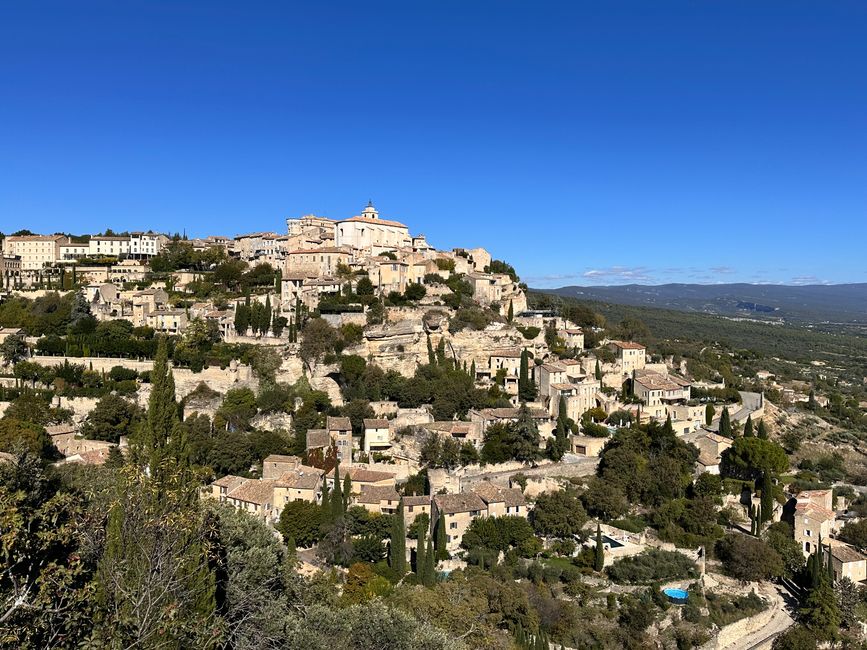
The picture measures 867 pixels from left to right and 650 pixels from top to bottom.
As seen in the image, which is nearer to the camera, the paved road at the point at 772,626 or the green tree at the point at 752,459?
the paved road at the point at 772,626

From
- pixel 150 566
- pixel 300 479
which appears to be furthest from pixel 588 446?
pixel 150 566

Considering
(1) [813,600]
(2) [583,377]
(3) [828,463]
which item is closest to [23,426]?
(2) [583,377]

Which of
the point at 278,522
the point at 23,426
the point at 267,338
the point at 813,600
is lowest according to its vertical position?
the point at 813,600

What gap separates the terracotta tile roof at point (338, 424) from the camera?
32.1 meters

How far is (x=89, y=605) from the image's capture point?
8.79m

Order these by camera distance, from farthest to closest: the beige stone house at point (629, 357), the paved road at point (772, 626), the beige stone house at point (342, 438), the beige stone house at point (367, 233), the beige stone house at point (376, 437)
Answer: the beige stone house at point (367, 233) → the beige stone house at point (629, 357) → the beige stone house at point (376, 437) → the beige stone house at point (342, 438) → the paved road at point (772, 626)

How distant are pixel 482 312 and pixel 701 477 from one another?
18016mm

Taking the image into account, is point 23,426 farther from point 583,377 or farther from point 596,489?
point 583,377

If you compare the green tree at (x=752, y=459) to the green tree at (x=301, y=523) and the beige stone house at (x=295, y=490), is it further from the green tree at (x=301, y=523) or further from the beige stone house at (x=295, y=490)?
the green tree at (x=301, y=523)

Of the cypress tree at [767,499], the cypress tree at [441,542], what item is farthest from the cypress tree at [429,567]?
the cypress tree at [767,499]

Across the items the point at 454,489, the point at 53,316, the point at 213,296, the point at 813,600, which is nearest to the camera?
the point at 813,600

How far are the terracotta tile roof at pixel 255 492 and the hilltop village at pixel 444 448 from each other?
14 cm

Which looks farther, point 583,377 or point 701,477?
point 583,377

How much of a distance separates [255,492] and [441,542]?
860 centimetres
